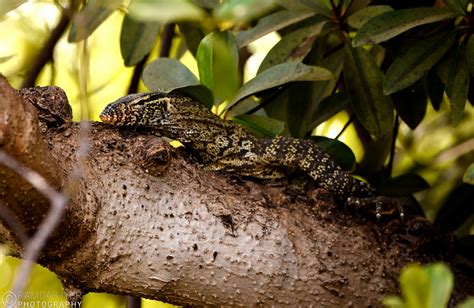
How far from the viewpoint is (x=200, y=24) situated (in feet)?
9.64

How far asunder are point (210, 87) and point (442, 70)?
694 mm

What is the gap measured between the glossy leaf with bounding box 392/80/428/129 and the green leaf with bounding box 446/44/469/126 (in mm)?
311

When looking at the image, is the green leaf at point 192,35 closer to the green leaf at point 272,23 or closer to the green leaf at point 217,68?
the green leaf at point 272,23

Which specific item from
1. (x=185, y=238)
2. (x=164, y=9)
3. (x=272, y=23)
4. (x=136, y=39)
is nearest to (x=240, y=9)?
(x=164, y=9)

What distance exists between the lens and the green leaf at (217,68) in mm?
2340

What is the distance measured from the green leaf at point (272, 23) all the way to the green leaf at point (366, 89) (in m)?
0.20

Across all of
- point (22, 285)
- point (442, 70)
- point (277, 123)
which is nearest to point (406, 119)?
point (442, 70)

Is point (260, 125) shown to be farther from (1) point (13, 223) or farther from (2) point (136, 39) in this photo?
(1) point (13, 223)

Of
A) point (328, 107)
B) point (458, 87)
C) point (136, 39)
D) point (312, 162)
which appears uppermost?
point (136, 39)

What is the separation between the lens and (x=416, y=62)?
2.42 m

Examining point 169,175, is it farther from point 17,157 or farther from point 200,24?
point 200,24

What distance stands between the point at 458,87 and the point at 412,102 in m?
0.35

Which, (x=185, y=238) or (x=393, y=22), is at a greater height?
(x=393, y=22)

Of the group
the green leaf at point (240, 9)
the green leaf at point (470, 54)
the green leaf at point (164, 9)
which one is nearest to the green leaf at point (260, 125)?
the green leaf at point (470, 54)
